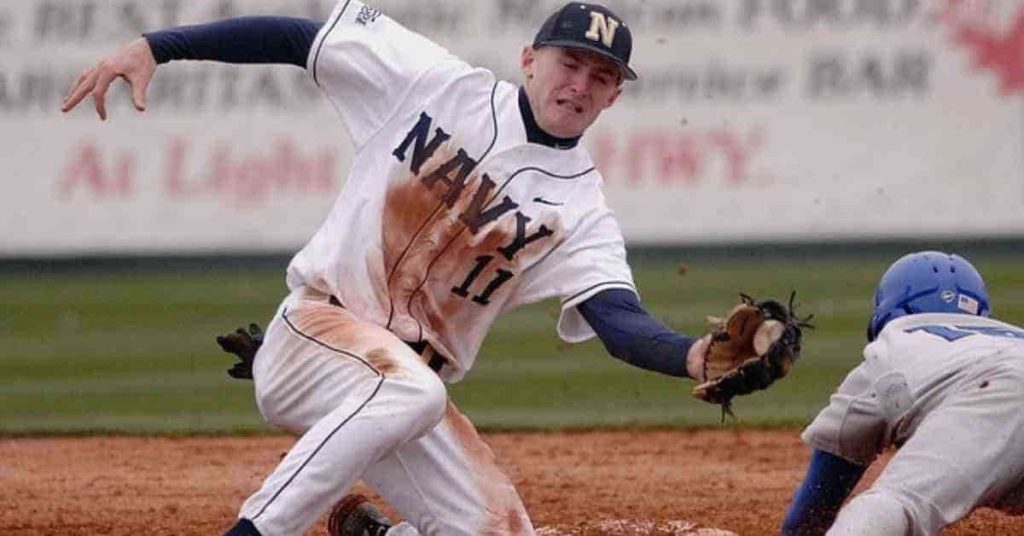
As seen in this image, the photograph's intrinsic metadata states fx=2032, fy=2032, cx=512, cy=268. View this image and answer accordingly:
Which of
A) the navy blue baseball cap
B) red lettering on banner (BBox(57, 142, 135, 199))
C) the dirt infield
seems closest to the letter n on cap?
the navy blue baseball cap

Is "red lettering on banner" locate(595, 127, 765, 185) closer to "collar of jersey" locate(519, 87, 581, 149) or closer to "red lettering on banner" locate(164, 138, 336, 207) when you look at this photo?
"red lettering on banner" locate(164, 138, 336, 207)

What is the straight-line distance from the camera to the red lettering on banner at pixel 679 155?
1241 cm

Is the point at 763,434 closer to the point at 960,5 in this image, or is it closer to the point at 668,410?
the point at 668,410

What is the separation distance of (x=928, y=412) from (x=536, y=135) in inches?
48.9

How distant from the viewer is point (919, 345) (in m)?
4.87

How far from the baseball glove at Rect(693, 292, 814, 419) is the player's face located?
35.4 inches

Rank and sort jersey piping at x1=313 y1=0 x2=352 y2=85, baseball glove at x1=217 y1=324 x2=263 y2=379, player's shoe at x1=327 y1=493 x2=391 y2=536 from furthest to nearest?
player's shoe at x1=327 y1=493 x2=391 y2=536 → baseball glove at x1=217 y1=324 x2=263 y2=379 → jersey piping at x1=313 y1=0 x2=352 y2=85

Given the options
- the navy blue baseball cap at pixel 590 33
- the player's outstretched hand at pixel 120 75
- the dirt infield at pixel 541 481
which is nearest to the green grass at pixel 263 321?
the dirt infield at pixel 541 481

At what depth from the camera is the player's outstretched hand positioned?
Result: 16.4 feet

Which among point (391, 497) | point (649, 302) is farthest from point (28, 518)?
point (649, 302)

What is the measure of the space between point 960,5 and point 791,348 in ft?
28.9

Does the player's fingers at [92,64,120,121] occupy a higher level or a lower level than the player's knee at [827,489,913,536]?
higher

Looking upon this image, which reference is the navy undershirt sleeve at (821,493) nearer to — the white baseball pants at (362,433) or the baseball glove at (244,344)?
the white baseball pants at (362,433)

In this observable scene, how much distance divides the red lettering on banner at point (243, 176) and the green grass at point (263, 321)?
1.97 ft
